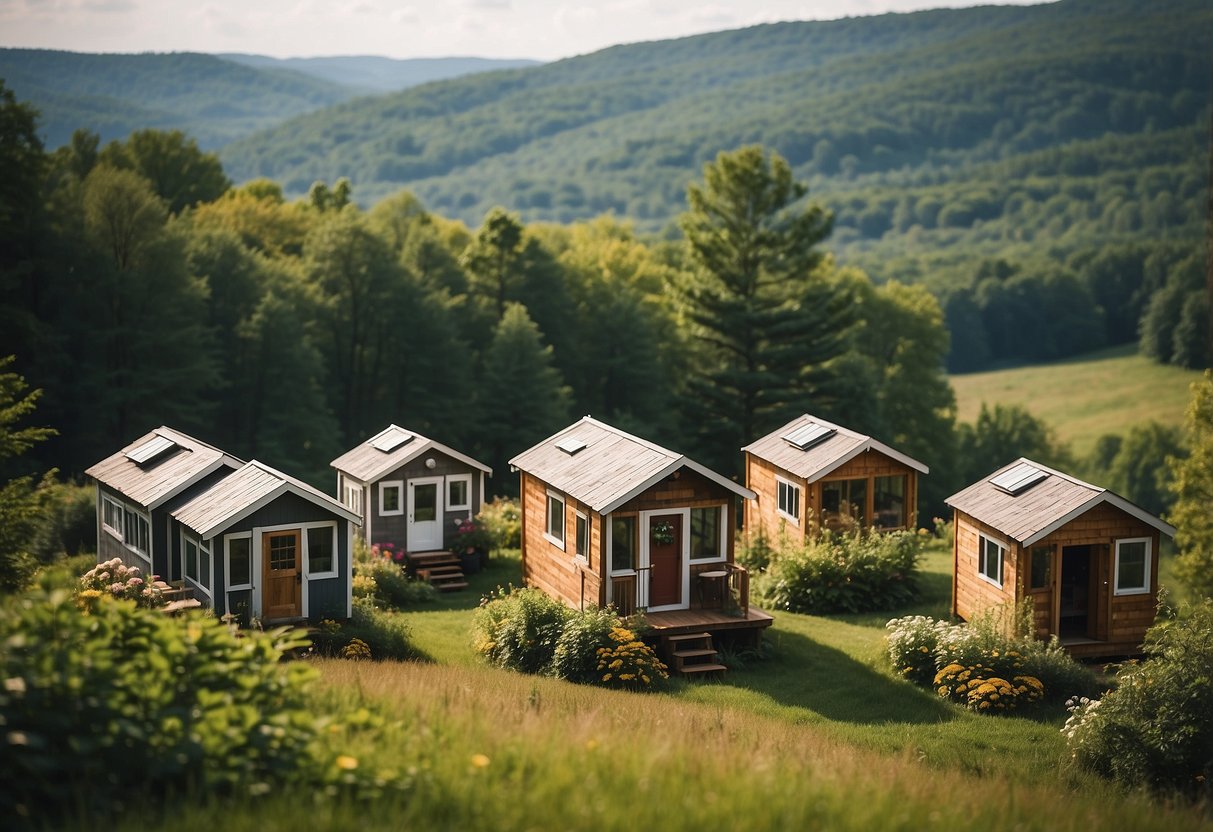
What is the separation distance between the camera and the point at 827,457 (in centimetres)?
2800

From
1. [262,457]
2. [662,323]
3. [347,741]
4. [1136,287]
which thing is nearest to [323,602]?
[347,741]

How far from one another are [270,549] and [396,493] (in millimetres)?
6967

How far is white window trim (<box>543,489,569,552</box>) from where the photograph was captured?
78.7 feet

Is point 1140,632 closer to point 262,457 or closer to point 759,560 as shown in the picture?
point 759,560

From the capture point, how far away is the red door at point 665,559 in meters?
22.6

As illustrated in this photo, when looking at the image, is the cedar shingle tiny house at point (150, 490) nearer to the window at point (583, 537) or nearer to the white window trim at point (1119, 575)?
the window at point (583, 537)

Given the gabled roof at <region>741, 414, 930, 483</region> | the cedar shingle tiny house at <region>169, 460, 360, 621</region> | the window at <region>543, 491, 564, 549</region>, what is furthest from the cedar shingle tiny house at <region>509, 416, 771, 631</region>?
the gabled roof at <region>741, 414, 930, 483</region>

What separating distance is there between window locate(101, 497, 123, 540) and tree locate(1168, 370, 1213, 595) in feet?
108

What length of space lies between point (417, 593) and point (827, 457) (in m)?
9.65

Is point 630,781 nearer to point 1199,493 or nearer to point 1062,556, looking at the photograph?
point 1062,556

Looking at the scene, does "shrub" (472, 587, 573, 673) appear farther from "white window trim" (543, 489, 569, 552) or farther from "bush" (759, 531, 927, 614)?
"bush" (759, 531, 927, 614)

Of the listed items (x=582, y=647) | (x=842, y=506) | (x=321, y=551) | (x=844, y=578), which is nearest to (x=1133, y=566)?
(x=844, y=578)

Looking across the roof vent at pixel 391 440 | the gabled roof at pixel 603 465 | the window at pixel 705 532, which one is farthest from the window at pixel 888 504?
the roof vent at pixel 391 440

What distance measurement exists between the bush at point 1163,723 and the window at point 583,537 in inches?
367
